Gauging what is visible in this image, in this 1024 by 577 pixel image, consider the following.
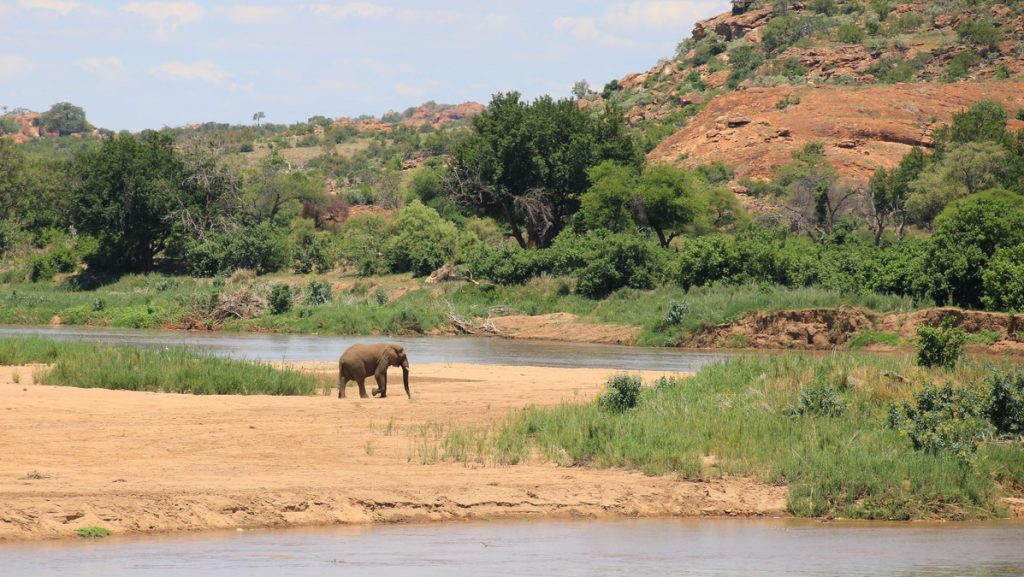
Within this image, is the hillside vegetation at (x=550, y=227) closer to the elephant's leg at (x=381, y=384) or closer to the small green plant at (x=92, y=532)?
the elephant's leg at (x=381, y=384)

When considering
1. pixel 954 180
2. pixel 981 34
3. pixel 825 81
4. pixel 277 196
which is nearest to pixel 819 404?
pixel 954 180

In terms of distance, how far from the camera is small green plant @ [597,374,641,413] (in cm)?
1827

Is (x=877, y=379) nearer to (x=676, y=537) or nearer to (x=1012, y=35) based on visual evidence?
(x=676, y=537)

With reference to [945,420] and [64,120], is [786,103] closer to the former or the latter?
[945,420]

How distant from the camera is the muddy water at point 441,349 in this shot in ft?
110

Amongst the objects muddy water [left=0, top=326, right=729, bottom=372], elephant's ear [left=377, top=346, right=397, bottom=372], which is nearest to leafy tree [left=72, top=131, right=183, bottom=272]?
muddy water [left=0, top=326, right=729, bottom=372]

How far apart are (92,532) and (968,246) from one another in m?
32.4

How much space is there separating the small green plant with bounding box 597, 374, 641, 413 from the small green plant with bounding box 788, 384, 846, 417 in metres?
2.24

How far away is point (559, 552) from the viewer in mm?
12273

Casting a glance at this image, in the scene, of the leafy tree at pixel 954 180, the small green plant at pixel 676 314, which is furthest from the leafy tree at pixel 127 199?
the leafy tree at pixel 954 180

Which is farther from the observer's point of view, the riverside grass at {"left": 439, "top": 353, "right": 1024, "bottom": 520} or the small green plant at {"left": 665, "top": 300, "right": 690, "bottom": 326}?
the small green plant at {"left": 665, "top": 300, "right": 690, "bottom": 326}

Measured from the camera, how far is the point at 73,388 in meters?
20.5

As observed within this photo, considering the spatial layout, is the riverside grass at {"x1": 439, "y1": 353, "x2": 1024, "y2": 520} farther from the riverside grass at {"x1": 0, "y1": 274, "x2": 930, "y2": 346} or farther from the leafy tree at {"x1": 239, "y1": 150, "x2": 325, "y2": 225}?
the leafy tree at {"x1": 239, "y1": 150, "x2": 325, "y2": 225}

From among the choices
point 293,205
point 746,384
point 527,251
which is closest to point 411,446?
point 746,384
